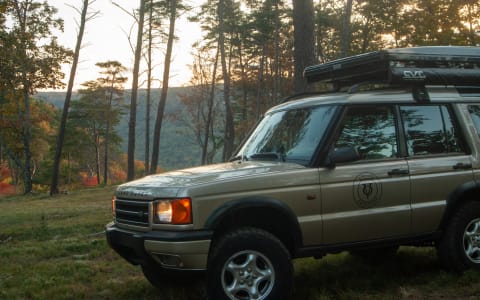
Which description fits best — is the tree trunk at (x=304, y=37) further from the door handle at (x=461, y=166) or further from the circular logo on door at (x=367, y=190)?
the circular logo on door at (x=367, y=190)

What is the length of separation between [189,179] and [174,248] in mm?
690

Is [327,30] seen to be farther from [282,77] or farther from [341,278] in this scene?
[341,278]

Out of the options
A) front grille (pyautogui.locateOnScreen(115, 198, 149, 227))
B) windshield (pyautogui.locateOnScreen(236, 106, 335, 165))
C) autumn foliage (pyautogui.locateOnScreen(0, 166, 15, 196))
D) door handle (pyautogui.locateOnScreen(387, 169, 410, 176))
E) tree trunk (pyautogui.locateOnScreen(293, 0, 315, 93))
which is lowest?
autumn foliage (pyautogui.locateOnScreen(0, 166, 15, 196))

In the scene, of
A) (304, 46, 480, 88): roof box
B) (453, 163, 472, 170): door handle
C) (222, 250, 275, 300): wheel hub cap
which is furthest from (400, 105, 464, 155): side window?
(222, 250, 275, 300): wheel hub cap

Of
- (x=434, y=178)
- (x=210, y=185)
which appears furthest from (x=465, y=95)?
(x=210, y=185)

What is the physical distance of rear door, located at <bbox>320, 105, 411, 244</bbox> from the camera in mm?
5277

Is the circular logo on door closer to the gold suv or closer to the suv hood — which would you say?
the gold suv

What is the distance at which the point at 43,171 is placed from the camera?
6931 cm

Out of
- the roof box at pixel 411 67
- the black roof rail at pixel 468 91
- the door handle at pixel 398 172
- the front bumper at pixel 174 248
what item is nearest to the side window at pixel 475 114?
the black roof rail at pixel 468 91

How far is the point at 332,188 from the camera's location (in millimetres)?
5258

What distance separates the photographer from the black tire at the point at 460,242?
602cm

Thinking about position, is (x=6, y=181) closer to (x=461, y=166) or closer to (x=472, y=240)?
(x=472, y=240)

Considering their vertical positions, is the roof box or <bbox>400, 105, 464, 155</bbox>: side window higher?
the roof box

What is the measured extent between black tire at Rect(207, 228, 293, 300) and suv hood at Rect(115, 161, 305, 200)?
0.53 m
